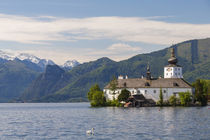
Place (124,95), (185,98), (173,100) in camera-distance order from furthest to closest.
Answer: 1. (124,95)
2. (173,100)
3. (185,98)

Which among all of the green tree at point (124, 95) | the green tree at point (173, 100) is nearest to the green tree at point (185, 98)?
the green tree at point (173, 100)

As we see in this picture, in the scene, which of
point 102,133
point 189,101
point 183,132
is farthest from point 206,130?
point 189,101

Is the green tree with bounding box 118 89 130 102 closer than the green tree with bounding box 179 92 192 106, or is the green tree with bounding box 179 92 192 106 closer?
the green tree with bounding box 179 92 192 106

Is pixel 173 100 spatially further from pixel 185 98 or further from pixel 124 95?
pixel 124 95

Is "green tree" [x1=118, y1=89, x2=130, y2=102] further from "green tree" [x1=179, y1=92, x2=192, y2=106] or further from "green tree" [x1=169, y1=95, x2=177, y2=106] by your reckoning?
"green tree" [x1=179, y1=92, x2=192, y2=106]

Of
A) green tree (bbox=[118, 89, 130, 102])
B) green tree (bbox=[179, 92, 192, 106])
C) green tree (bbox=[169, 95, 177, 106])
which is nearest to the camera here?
green tree (bbox=[179, 92, 192, 106])

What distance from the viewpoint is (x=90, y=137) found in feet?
226

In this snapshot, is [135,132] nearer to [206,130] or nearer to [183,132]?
[183,132]

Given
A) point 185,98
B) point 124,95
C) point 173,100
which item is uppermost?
point 124,95

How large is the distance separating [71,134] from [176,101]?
124984mm

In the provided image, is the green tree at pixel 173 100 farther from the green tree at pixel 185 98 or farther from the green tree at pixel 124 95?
the green tree at pixel 124 95

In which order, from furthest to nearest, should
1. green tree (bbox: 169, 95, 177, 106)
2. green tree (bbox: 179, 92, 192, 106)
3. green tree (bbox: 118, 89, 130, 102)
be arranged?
green tree (bbox: 118, 89, 130, 102), green tree (bbox: 169, 95, 177, 106), green tree (bbox: 179, 92, 192, 106)

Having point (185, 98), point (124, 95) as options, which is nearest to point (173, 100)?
point (185, 98)

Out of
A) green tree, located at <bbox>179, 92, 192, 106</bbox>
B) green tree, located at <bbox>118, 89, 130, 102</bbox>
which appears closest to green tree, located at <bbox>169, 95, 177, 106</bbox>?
green tree, located at <bbox>179, 92, 192, 106</bbox>
